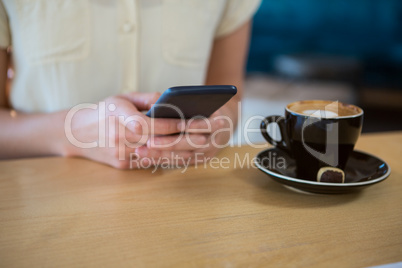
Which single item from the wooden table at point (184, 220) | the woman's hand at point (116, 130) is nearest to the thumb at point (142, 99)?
the woman's hand at point (116, 130)

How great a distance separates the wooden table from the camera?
0.40 m

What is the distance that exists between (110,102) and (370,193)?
0.40m

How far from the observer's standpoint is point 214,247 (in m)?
0.41

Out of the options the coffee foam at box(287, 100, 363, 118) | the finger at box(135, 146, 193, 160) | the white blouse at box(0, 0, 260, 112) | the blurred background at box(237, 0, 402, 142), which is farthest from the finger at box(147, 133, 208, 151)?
the blurred background at box(237, 0, 402, 142)

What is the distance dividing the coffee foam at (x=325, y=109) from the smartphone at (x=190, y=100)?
0.35ft

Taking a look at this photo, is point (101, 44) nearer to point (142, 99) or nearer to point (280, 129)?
point (142, 99)

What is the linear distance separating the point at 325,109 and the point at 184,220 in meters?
0.25

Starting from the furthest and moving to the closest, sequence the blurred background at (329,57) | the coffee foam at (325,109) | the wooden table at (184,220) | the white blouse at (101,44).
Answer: the blurred background at (329,57) < the white blouse at (101,44) < the coffee foam at (325,109) < the wooden table at (184,220)

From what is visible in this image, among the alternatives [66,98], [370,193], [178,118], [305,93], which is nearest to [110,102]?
[178,118]

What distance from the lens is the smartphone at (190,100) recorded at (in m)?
0.48

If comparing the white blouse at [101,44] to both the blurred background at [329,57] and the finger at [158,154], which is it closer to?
the finger at [158,154]

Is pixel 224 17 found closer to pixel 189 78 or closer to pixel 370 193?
pixel 189 78

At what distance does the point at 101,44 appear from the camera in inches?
31.6

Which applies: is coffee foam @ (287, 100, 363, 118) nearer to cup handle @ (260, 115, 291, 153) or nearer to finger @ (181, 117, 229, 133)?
cup handle @ (260, 115, 291, 153)
